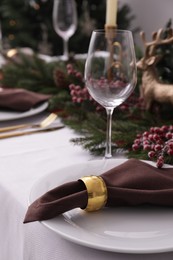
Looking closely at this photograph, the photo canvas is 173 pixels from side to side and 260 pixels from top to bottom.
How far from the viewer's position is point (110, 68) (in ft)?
2.51

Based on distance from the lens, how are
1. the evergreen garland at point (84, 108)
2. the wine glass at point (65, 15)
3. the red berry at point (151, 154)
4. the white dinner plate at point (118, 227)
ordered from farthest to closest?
the wine glass at point (65, 15) → the evergreen garland at point (84, 108) → the red berry at point (151, 154) → the white dinner plate at point (118, 227)

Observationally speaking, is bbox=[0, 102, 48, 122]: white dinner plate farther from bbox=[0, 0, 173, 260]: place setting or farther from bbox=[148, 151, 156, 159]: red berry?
bbox=[148, 151, 156, 159]: red berry

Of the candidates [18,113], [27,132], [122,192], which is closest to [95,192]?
[122,192]

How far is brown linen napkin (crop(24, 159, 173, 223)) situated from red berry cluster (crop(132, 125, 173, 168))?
7 cm

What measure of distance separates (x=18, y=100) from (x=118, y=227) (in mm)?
573

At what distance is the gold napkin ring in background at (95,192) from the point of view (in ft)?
1.75

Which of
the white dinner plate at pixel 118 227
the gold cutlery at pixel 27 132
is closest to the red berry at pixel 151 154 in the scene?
the white dinner plate at pixel 118 227

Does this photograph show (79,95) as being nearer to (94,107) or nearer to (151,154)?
(94,107)

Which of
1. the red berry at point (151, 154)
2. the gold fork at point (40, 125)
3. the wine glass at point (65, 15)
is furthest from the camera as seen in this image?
the wine glass at point (65, 15)

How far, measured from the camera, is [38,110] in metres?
1.04

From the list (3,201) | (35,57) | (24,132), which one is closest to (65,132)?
(24,132)

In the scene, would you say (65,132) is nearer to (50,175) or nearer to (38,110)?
(38,110)

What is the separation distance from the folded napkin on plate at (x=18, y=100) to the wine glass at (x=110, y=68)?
1.05 feet

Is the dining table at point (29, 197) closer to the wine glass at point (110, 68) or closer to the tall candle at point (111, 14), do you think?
the wine glass at point (110, 68)
